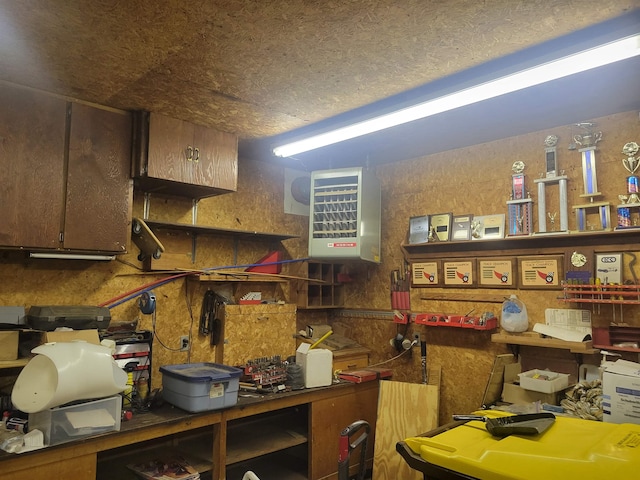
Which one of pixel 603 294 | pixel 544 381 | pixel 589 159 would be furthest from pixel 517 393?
pixel 589 159

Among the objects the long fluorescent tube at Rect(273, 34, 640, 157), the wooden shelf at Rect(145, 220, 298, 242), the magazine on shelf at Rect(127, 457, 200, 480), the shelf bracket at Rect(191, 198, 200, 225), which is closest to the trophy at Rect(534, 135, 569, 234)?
the long fluorescent tube at Rect(273, 34, 640, 157)

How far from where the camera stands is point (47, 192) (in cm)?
242

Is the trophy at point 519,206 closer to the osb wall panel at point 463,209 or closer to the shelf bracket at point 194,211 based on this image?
the osb wall panel at point 463,209

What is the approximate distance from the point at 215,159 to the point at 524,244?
218 centimetres

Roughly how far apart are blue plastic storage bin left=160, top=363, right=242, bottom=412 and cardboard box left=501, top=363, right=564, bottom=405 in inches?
64.5

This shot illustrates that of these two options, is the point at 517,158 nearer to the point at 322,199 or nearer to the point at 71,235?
the point at 322,199

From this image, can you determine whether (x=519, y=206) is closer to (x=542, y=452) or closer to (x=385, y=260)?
(x=385, y=260)

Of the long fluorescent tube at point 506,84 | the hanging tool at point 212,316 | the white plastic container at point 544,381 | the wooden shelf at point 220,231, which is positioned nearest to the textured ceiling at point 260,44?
the long fluorescent tube at point 506,84

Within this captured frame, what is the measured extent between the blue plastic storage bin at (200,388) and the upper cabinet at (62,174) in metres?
0.81

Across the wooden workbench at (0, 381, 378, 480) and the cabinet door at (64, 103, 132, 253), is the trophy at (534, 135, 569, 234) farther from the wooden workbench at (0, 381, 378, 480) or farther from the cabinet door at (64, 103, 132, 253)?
the cabinet door at (64, 103, 132, 253)

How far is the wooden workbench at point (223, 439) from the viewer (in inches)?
81.7

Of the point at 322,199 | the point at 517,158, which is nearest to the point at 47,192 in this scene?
the point at 322,199

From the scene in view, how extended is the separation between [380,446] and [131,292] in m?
1.96

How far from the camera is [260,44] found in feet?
6.62
